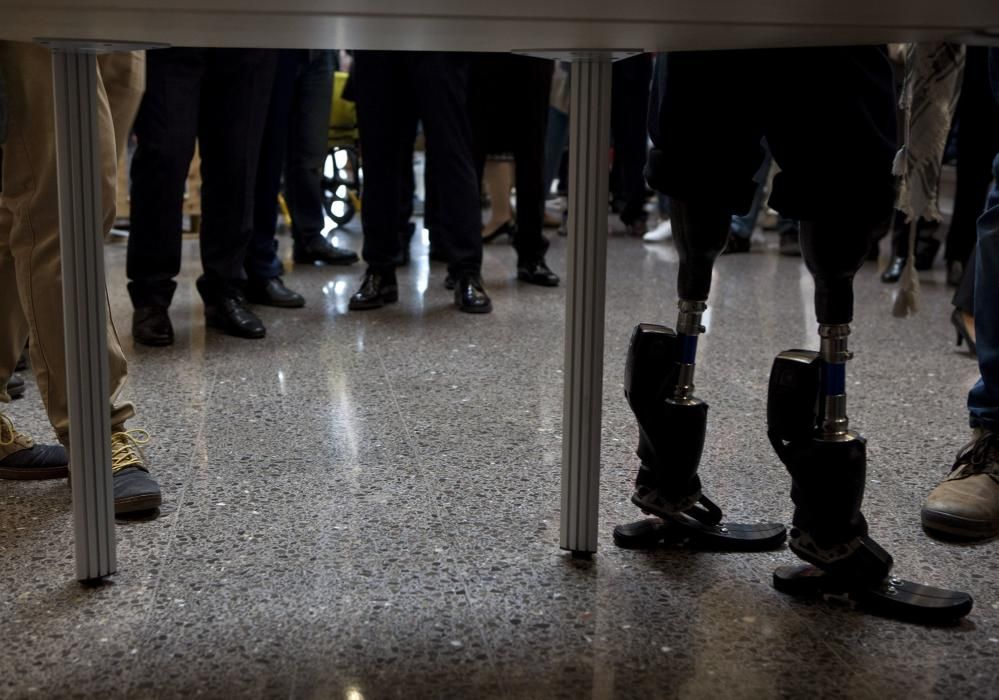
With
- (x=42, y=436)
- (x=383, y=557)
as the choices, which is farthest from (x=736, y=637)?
(x=42, y=436)

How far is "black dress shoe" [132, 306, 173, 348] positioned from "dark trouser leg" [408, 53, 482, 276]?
0.83 m

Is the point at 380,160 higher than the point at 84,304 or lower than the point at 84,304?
higher

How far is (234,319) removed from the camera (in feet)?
9.10

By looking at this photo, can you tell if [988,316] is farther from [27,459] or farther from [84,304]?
[27,459]

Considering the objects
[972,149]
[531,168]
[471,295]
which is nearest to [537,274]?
[531,168]

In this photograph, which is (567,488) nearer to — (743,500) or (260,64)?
(743,500)

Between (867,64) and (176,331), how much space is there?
2.00 meters

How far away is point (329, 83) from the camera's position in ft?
13.1

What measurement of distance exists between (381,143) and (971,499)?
1998 mm

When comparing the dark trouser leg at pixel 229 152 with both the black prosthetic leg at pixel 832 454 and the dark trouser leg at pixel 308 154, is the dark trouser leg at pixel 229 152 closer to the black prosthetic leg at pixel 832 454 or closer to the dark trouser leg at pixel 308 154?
the dark trouser leg at pixel 308 154

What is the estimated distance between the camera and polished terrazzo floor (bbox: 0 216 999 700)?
1147 millimetres

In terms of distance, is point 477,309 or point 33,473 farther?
point 477,309

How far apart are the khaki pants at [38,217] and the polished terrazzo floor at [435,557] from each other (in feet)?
0.62

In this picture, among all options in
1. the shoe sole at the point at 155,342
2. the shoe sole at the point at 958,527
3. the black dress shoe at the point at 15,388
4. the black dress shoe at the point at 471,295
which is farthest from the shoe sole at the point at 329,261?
the shoe sole at the point at 958,527
